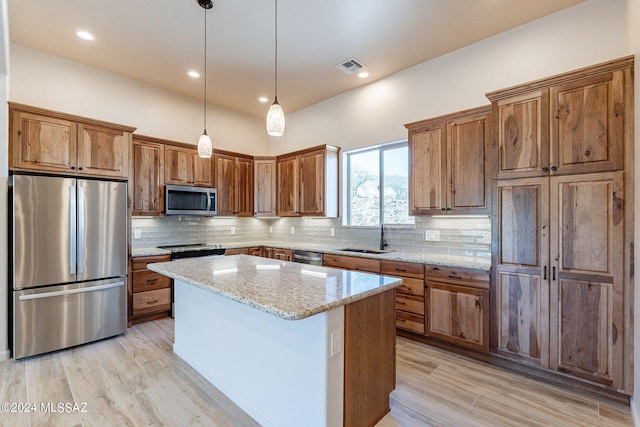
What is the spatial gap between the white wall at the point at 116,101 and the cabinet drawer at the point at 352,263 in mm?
2868

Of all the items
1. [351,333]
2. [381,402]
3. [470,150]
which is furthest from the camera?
[470,150]

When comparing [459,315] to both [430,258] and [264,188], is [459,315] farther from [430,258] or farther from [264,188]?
[264,188]

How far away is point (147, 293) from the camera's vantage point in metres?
3.77

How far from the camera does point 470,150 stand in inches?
119

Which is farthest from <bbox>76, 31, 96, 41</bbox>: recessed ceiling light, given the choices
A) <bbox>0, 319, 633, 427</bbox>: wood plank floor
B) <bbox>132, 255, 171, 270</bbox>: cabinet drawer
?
<bbox>0, 319, 633, 427</bbox>: wood plank floor

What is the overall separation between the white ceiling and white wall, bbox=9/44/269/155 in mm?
170

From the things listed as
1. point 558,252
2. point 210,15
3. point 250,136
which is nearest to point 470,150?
point 558,252

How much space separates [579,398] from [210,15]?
4491 mm

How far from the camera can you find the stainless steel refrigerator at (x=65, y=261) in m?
2.78

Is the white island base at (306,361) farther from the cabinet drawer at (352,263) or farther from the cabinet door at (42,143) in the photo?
the cabinet door at (42,143)

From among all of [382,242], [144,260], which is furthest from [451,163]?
[144,260]

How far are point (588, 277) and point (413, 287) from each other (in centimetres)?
143

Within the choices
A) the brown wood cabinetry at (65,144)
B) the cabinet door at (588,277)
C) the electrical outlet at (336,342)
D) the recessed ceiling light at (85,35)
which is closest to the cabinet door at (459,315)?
the cabinet door at (588,277)

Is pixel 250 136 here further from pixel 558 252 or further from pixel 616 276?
pixel 616 276
